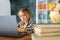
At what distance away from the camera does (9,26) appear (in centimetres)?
62

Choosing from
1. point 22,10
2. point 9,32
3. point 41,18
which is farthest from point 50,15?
point 9,32

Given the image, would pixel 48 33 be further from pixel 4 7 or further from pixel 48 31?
pixel 4 7

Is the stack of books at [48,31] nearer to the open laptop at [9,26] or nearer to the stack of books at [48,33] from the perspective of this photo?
the stack of books at [48,33]

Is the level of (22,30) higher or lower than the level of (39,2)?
lower

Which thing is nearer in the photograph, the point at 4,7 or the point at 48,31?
the point at 48,31

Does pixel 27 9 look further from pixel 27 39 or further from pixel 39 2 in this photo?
pixel 27 39

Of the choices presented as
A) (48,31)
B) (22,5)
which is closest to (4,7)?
(22,5)

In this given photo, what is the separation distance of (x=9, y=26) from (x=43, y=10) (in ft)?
1.04

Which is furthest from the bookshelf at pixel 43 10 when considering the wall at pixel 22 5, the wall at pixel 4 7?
the wall at pixel 4 7

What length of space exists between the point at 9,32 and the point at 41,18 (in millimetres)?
288

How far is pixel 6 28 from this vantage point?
0.64 metres

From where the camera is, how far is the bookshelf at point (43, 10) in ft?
2.79

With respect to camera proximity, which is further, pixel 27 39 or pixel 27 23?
pixel 27 23

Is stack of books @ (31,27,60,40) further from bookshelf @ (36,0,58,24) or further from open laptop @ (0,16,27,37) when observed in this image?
bookshelf @ (36,0,58,24)
